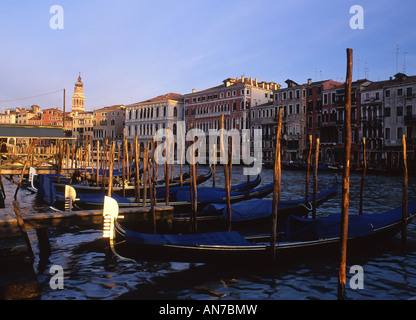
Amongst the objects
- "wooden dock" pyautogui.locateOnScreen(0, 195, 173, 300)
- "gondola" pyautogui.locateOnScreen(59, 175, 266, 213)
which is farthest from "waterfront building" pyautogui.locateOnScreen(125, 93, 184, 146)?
"wooden dock" pyautogui.locateOnScreen(0, 195, 173, 300)

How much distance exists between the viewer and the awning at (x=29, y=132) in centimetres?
1402

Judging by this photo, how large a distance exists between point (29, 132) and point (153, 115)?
108 feet

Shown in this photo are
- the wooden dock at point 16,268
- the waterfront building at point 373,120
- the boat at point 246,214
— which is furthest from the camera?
the waterfront building at point 373,120

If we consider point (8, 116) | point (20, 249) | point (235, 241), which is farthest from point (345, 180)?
point (8, 116)

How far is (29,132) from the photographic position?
14461 mm

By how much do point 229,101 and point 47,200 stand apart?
111 ft

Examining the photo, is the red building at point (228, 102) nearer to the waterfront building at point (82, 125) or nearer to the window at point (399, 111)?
the window at point (399, 111)

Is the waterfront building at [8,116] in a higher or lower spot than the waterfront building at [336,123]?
higher

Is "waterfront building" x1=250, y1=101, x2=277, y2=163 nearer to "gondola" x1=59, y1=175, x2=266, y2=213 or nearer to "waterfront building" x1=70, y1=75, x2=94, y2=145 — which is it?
"waterfront building" x1=70, y1=75, x2=94, y2=145

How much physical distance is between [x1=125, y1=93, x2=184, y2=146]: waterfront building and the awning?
30.3m

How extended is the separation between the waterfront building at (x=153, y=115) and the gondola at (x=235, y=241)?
39494mm

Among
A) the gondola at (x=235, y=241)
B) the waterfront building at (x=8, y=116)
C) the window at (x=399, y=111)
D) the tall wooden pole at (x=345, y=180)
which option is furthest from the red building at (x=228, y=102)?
the waterfront building at (x=8, y=116)

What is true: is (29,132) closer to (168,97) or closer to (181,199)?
(181,199)
